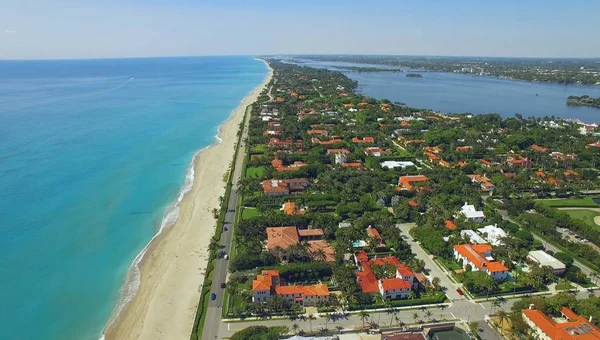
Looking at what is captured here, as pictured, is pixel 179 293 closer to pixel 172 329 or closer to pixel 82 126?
pixel 172 329

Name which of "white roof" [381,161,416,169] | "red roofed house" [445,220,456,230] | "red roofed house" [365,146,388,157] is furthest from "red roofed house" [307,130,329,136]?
"red roofed house" [445,220,456,230]

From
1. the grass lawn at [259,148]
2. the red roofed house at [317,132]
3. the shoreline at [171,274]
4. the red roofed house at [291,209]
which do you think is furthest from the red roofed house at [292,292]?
the red roofed house at [317,132]

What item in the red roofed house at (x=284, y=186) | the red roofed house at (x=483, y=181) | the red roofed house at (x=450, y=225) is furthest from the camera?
the red roofed house at (x=483, y=181)

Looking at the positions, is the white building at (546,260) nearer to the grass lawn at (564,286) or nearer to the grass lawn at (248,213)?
the grass lawn at (564,286)

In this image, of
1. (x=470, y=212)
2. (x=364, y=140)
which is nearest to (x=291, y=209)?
(x=470, y=212)

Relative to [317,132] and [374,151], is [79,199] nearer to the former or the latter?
[317,132]

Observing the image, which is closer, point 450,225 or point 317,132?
point 450,225
